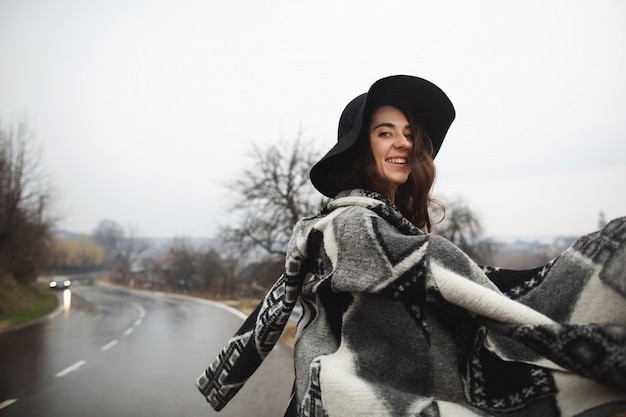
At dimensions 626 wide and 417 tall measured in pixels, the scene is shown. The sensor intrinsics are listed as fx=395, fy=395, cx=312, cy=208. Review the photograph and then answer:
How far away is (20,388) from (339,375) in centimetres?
725

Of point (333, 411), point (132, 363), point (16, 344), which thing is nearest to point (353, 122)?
point (333, 411)

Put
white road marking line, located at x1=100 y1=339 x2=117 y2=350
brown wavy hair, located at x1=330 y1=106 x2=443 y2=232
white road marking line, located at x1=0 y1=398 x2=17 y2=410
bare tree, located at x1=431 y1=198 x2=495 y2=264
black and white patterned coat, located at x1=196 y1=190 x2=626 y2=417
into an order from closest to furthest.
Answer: black and white patterned coat, located at x1=196 y1=190 x2=626 y2=417
brown wavy hair, located at x1=330 y1=106 x2=443 y2=232
white road marking line, located at x1=0 y1=398 x2=17 y2=410
white road marking line, located at x1=100 y1=339 x2=117 y2=350
bare tree, located at x1=431 y1=198 x2=495 y2=264

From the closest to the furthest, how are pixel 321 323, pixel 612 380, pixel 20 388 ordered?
pixel 612 380 < pixel 321 323 < pixel 20 388

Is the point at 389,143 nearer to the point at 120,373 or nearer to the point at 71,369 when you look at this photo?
the point at 120,373

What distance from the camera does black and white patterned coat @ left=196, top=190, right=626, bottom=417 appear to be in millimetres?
963

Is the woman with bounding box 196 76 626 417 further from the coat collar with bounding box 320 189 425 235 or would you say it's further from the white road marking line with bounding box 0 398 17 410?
the white road marking line with bounding box 0 398 17 410

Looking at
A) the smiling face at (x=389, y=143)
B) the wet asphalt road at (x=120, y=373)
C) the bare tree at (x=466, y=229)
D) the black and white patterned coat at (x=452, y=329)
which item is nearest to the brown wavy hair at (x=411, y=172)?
the smiling face at (x=389, y=143)

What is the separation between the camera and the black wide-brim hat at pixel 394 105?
1.66 metres

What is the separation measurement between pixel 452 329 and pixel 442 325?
0.13ft

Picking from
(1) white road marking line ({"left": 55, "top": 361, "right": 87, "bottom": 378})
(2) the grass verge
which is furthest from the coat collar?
(2) the grass verge

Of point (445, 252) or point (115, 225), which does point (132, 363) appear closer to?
point (445, 252)

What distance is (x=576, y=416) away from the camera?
3.26 feet

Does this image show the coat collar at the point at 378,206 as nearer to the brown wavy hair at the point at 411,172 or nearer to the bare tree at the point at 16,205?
the brown wavy hair at the point at 411,172

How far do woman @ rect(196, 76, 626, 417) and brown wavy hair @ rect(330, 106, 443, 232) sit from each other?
20 cm
